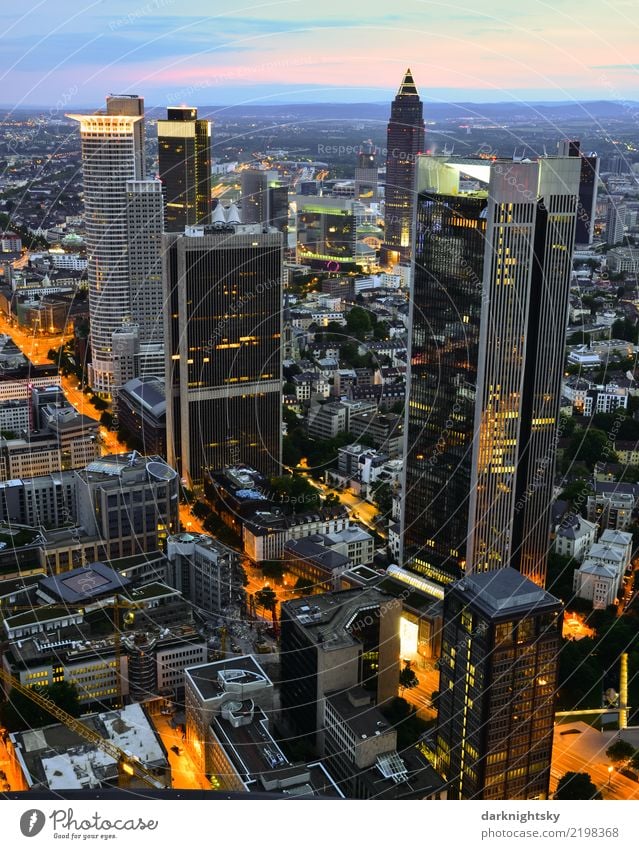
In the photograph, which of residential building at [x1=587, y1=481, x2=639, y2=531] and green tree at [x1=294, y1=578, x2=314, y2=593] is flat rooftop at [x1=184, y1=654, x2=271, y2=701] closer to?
green tree at [x1=294, y1=578, x2=314, y2=593]

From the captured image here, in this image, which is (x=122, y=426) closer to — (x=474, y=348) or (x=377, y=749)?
(x=474, y=348)

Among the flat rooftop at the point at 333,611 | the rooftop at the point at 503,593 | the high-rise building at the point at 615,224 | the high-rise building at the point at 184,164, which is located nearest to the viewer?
the rooftop at the point at 503,593

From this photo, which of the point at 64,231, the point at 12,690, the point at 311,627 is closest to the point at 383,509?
the point at 311,627

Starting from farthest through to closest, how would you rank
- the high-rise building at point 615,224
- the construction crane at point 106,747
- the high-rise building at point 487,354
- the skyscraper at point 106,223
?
the high-rise building at point 615,224, the skyscraper at point 106,223, the high-rise building at point 487,354, the construction crane at point 106,747

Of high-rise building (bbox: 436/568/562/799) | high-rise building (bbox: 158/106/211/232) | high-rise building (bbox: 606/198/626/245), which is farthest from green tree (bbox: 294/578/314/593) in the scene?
high-rise building (bbox: 606/198/626/245)

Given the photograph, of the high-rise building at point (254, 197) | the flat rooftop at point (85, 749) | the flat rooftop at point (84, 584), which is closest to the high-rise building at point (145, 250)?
the high-rise building at point (254, 197)

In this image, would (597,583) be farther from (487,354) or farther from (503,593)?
(503,593)

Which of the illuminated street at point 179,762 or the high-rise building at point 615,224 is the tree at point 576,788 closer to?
the illuminated street at point 179,762
